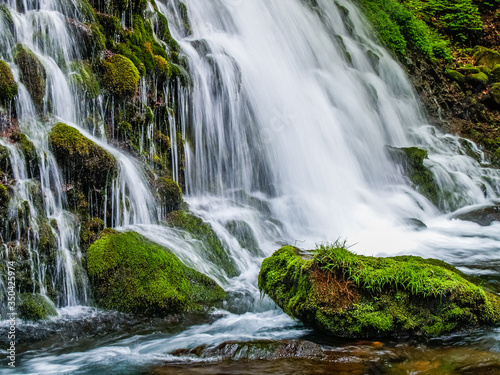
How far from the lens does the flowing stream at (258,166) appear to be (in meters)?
4.83

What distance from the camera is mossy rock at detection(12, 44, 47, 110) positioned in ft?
20.0

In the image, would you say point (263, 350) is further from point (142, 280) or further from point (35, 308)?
point (35, 308)

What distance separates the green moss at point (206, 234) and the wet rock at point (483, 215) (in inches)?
237

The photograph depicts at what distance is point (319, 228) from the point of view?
886 cm

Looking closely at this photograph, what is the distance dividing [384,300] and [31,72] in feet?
17.9

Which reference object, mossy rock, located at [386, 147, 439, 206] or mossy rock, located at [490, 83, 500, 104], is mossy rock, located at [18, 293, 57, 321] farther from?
mossy rock, located at [490, 83, 500, 104]

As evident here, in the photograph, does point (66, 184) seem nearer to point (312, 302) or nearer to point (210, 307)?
point (210, 307)

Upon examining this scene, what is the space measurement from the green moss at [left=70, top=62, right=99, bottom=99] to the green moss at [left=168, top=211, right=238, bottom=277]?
2.25 metres

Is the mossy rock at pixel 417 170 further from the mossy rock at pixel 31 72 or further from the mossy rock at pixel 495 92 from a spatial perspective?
the mossy rock at pixel 31 72

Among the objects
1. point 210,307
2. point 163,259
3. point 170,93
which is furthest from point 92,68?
point 210,307

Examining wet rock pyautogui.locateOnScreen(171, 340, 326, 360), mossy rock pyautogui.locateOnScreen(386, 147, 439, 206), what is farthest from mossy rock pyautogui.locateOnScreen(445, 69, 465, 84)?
wet rock pyautogui.locateOnScreen(171, 340, 326, 360)

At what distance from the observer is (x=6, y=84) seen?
571cm

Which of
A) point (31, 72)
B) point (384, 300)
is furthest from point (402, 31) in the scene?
point (384, 300)

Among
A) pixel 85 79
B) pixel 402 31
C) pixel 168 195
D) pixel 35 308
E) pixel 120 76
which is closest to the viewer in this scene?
pixel 35 308
